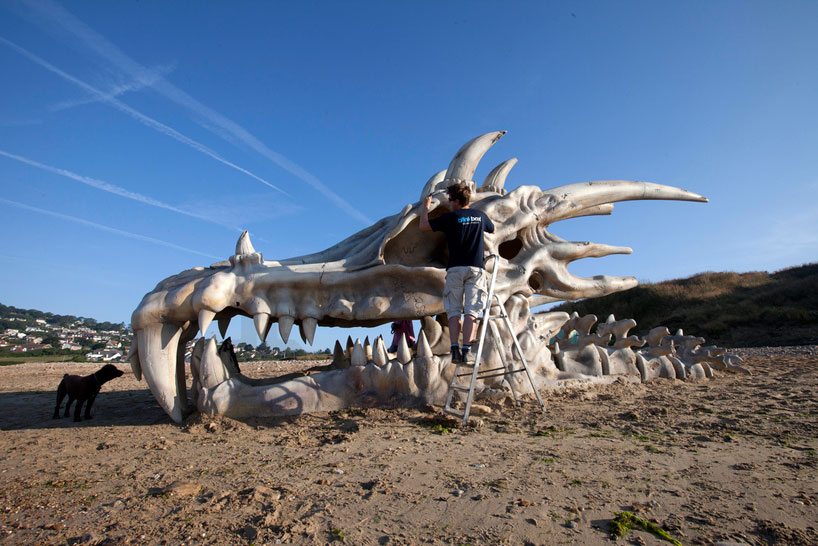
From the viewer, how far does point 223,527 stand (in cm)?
194

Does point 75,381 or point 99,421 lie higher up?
point 75,381

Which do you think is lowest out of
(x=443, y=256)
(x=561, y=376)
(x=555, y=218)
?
(x=561, y=376)

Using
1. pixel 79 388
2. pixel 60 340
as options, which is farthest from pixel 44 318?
pixel 79 388

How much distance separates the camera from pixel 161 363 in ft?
13.0

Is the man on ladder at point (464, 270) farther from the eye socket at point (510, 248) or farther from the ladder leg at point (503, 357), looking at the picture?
the eye socket at point (510, 248)

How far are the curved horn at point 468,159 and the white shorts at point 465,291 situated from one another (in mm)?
1453

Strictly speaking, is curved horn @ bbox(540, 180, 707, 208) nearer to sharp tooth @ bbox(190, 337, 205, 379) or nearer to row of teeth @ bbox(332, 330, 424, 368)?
row of teeth @ bbox(332, 330, 424, 368)

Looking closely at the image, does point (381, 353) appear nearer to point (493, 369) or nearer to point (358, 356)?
point (358, 356)

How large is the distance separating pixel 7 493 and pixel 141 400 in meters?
4.12

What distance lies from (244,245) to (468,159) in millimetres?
2480

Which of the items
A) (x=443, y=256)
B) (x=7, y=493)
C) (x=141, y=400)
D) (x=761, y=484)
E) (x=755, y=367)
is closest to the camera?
(x=761, y=484)

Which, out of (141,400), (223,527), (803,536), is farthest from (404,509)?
(141,400)

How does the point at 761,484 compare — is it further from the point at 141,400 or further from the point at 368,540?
the point at 141,400

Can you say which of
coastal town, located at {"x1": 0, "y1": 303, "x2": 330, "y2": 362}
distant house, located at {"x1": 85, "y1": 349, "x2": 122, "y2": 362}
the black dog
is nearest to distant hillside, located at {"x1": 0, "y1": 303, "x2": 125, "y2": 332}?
A: coastal town, located at {"x1": 0, "y1": 303, "x2": 330, "y2": 362}
